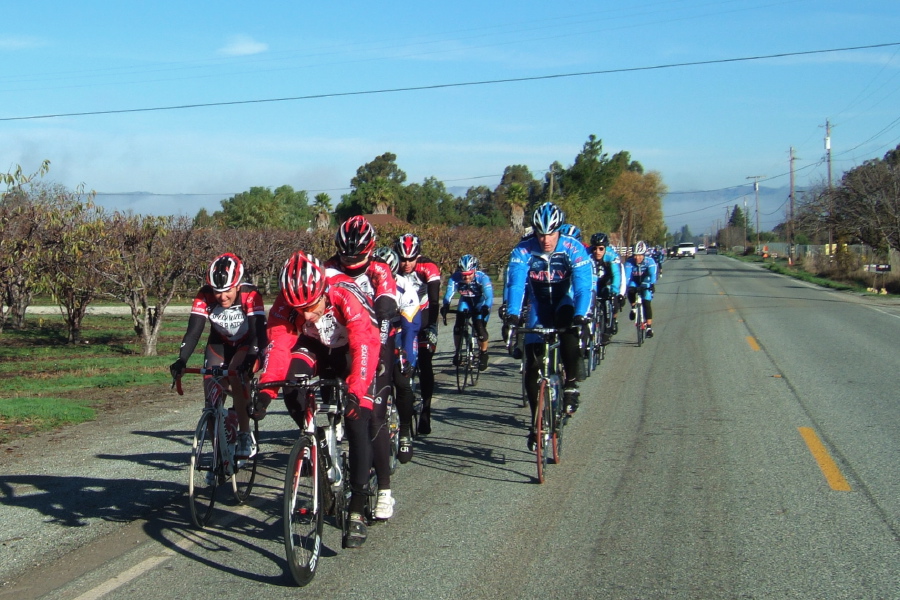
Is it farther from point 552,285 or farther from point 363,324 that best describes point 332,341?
point 552,285

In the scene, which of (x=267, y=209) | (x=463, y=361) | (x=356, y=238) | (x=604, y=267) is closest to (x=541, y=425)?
(x=356, y=238)

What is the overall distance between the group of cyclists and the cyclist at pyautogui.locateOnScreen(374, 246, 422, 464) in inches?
0.4

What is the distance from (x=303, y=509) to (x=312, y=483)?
0.18 m

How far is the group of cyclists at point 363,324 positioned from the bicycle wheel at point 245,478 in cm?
8

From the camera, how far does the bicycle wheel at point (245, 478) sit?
21.0 feet

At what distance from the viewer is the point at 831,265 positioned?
5375cm

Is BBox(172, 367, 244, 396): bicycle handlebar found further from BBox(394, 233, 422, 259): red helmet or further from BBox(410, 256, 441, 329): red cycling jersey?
BBox(410, 256, 441, 329): red cycling jersey

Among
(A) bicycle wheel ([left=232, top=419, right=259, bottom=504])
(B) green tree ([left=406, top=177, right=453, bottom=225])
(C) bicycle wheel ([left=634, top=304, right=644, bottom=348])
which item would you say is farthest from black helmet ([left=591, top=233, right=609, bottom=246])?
(B) green tree ([left=406, top=177, right=453, bottom=225])

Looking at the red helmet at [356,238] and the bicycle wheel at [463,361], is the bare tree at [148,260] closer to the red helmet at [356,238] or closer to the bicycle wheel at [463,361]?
the bicycle wheel at [463,361]

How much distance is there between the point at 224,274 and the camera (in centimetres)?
634

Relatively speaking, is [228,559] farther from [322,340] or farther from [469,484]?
[469,484]

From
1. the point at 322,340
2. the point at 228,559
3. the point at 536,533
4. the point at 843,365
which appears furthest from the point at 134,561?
the point at 843,365

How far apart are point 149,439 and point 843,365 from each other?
10.5 m

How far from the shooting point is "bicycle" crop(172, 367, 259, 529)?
19.5ft
